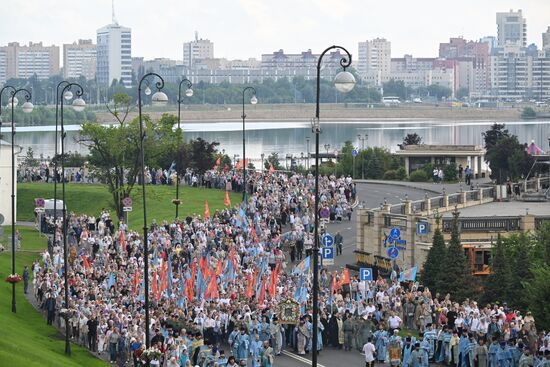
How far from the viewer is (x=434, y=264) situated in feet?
144

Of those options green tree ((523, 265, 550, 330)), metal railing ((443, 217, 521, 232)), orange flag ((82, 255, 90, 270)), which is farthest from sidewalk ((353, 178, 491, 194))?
green tree ((523, 265, 550, 330))

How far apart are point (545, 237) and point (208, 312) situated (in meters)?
13.8

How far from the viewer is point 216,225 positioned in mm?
54469

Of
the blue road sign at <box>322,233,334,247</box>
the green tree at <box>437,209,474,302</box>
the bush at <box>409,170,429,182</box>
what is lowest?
the green tree at <box>437,209,474,302</box>

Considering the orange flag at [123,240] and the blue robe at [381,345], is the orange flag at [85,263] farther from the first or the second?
the blue robe at [381,345]

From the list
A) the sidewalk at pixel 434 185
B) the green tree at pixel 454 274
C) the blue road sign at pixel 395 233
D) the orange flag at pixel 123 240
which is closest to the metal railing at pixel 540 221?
the blue road sign at pixel 395 233

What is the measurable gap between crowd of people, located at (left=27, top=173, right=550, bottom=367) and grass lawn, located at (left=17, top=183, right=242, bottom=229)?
16.1 meters

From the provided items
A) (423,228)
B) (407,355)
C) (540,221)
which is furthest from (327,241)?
(407,355)

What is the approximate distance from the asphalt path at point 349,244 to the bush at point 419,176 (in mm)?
5193

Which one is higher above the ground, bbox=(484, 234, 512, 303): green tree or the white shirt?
bbox=(484, 234, 512, 303): green tree

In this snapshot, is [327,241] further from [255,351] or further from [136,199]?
[136,199]

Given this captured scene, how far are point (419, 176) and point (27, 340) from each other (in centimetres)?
5714

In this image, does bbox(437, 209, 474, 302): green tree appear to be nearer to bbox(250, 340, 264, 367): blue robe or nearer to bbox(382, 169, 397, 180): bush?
bbox(250, 340, 264, 367): blue robe

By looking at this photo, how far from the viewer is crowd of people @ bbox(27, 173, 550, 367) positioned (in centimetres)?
3256
